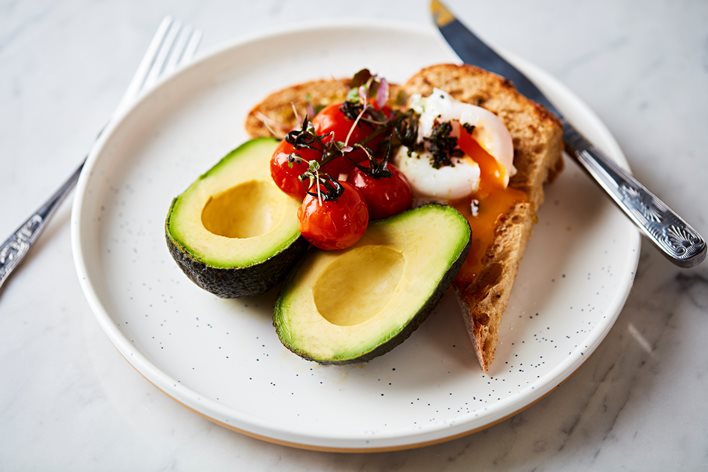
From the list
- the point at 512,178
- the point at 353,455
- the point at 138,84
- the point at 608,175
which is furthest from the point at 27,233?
the point at 608,175

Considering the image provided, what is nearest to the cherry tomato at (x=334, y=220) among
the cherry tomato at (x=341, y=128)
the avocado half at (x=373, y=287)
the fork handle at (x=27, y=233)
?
the avocado half at (x=373, y=287)

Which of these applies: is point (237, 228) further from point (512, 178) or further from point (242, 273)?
point (512, 178)

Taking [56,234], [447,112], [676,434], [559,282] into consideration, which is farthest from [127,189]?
[676,434]

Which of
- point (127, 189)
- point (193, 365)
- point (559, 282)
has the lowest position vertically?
point (559, 282)

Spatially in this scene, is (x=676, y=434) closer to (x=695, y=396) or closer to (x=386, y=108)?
(x=695, y=396)

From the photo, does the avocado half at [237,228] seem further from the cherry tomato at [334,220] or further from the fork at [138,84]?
the fork at [138,84]
